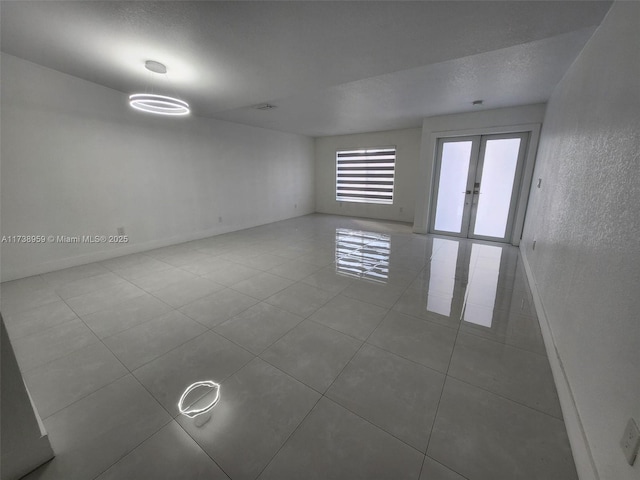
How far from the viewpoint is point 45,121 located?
317 cm

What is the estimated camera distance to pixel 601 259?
131cm

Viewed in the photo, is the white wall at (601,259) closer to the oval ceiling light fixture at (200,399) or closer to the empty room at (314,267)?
the empty room at (314,267)

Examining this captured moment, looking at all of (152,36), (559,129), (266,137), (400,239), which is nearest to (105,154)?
(152,36)

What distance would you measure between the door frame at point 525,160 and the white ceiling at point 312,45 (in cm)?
69

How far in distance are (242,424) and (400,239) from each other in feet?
14.8

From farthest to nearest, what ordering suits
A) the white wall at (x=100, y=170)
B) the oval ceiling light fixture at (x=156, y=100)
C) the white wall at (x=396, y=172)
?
the white wall at (x=396, y=172) < the white wall at (x=100, y=170) < the oval ceiling light fixture at (x=156, y=100)

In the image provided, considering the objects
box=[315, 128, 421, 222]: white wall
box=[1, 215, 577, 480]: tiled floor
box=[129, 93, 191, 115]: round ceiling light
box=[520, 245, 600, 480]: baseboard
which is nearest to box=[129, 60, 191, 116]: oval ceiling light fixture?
box=[129, 93, 191, 115]: round ceiling light

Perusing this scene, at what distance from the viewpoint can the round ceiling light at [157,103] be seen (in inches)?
113

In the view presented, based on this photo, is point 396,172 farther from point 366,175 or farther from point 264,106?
point 264,106

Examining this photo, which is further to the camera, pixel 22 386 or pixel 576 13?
pixel 576 13

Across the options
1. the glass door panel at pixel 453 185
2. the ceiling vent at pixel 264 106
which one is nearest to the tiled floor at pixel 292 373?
the glass door panel at pixel 453 185

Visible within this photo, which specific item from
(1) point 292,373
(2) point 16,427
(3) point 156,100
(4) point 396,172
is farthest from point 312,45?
(4) point 396,172

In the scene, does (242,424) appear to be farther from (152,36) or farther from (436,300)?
(152,36)

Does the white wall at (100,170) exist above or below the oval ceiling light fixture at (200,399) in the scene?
above
